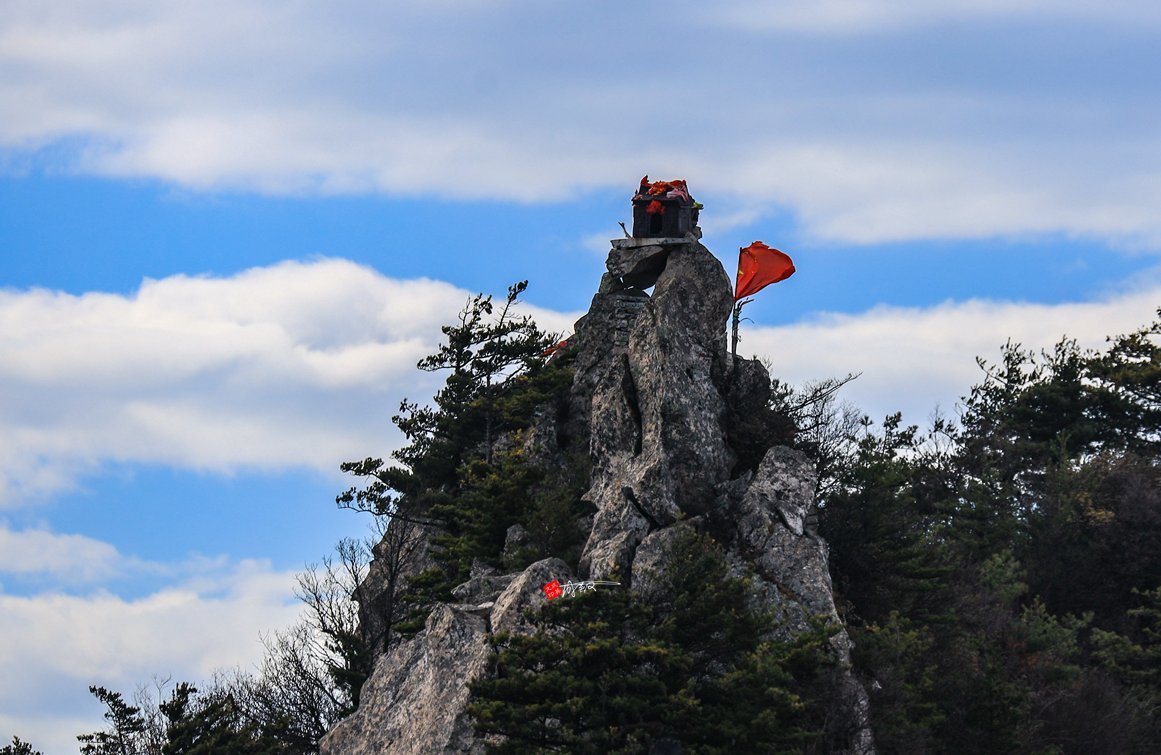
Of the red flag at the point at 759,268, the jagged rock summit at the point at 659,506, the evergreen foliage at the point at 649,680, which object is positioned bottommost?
the evergreen foliage at the point at 649,680

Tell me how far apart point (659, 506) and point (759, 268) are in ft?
31.7

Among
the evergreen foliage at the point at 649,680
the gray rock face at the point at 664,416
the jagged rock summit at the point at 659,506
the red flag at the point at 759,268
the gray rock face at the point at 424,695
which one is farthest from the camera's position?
the red flag at the point at 759,268

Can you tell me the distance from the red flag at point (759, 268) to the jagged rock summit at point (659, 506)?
61.6 inches

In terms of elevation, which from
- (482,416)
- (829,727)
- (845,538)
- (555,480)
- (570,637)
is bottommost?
(829,727)

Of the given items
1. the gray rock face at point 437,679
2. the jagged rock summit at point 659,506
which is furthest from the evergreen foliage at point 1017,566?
the gray rock face at point 437,679

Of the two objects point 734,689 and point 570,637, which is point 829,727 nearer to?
point 734,689

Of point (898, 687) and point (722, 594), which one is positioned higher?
point (722, 594)

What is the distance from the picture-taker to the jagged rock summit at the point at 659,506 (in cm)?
3878

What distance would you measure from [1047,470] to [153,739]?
37.1 m

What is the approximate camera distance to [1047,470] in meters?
66.2

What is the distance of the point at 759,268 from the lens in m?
46.9

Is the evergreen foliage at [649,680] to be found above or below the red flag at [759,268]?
below

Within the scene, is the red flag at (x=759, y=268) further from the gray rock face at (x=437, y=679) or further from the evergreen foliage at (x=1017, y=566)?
the gray rock face at (x=437, y=679)

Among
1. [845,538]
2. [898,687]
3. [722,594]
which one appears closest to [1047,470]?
[845,538]
